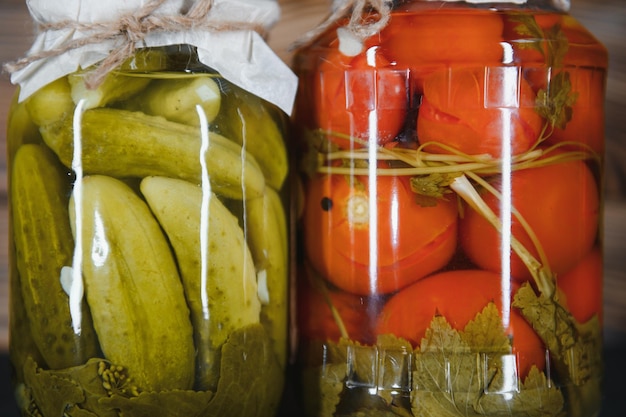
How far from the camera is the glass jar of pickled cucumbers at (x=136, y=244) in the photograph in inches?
29.0

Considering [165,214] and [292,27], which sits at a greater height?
[292,27]

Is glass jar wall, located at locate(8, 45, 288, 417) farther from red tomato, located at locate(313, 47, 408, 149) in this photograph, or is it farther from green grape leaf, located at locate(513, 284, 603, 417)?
green grape leaf, located at locate(513, 284, 603, 417)

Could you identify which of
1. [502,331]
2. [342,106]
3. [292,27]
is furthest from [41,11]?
[502,331]

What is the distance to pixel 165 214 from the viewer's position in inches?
29.6

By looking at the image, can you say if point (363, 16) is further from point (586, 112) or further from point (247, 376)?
point (247, 376)

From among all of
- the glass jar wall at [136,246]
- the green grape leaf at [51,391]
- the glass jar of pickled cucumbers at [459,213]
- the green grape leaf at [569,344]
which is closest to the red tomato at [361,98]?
the glass jar of pickled cucumbers at [459,213]

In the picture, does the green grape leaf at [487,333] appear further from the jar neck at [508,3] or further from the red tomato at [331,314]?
the jar neck at [508,3]

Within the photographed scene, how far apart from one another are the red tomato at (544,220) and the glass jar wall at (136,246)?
0.72 ft

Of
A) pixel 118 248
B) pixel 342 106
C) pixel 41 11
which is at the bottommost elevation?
pixel 118 248

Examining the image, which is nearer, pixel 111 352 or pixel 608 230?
pixel 111 352

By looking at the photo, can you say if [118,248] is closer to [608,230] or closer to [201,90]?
[201,90]

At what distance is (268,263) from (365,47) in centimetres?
24

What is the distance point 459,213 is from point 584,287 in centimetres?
17

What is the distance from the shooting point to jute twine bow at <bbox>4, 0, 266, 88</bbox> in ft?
2.43
